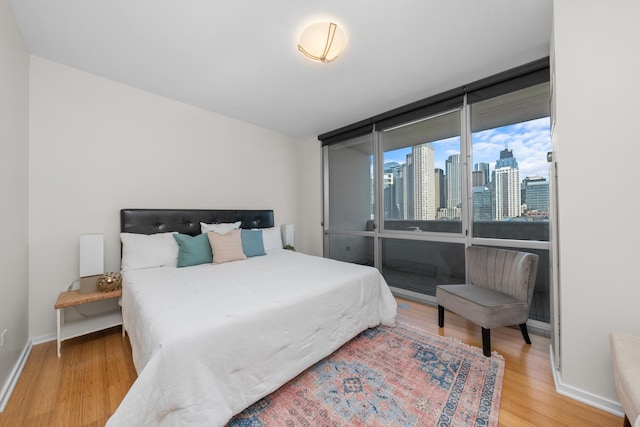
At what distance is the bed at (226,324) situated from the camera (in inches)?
43.1

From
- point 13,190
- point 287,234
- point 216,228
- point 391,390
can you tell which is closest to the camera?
point 391,390

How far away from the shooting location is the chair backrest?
Result: 2.01 m

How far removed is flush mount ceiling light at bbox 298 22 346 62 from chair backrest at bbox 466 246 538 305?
2.33 meters

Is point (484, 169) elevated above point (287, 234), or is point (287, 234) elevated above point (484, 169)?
point (484, 169)

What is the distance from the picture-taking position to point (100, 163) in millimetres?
2475

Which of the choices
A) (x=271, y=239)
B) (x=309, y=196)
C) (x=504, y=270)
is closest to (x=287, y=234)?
(x=271, y=239)

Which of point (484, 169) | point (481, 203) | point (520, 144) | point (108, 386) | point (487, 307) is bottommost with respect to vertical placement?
point (108, 386)

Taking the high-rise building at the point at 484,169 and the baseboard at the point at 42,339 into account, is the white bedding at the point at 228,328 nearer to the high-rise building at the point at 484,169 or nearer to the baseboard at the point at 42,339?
the baseboard at the point at 42,339

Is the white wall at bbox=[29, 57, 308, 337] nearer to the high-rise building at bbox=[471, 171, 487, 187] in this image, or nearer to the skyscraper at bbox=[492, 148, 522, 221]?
the high-rise building at bbox=[471, 171, 487, 187]

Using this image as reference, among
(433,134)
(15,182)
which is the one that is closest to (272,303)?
(15,182)

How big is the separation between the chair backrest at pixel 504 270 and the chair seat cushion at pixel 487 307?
8 centimetres

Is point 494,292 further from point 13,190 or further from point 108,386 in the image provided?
point 13,190

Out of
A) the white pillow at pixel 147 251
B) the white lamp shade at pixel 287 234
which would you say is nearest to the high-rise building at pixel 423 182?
the white lamp shade at pixel 287 234

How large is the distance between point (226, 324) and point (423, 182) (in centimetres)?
284
